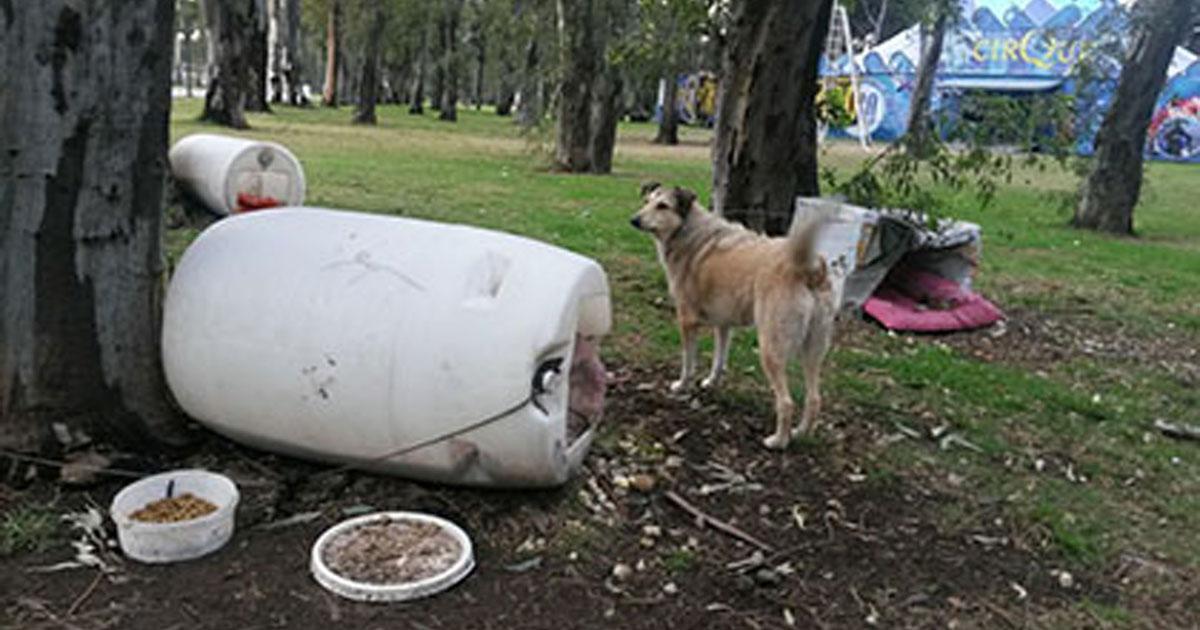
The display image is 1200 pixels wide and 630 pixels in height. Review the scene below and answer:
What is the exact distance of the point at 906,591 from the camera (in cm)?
370

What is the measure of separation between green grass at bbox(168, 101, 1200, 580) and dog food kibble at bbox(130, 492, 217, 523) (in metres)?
3.01

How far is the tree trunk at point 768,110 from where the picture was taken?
738 cm

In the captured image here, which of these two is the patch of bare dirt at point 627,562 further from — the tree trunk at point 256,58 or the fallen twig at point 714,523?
the tree trunk at point 256,58

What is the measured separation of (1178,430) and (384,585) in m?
4.94

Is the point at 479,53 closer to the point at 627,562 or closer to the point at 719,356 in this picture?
the point at 719,356

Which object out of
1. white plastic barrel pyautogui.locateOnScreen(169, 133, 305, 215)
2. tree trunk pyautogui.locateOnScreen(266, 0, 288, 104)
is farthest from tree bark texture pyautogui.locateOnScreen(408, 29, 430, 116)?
white plastic barrel pyautogui.locateOnScreen(169, 133, 305, 215)

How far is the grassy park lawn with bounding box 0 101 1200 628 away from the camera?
351 centimetres

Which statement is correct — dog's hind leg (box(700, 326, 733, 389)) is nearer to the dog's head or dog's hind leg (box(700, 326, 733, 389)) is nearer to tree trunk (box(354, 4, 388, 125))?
the dog's head

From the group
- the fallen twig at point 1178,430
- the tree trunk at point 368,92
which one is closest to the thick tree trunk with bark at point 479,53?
the tree trunk at point 368,92

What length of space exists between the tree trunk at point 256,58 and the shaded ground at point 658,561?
80.7ft

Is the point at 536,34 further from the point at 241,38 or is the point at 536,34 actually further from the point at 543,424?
the point at 543,424

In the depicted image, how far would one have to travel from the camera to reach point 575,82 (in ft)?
58.7

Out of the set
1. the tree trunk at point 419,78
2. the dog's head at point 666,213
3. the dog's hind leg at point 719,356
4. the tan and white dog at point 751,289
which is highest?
the tree trunk at point 419,78

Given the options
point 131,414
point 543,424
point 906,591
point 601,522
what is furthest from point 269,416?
point 906,591
